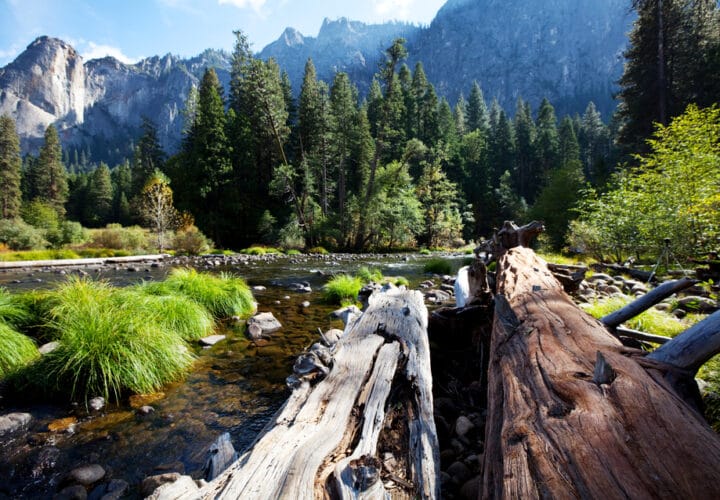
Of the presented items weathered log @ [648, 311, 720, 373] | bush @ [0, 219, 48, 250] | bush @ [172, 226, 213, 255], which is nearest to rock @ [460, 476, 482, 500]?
weathered log @ [648, 311, 720, 373]

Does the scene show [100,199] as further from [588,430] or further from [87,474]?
[588,430]

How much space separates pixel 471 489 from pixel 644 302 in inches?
71.3

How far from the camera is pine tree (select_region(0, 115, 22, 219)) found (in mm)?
34531

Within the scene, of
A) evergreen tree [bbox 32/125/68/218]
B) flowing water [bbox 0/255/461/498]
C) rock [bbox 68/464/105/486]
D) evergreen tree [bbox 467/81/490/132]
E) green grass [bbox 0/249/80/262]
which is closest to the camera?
rock [bbox 68/464/105/486]

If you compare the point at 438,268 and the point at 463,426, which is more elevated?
the point at 438,268

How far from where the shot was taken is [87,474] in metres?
2.33

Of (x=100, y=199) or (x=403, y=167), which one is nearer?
(x=403, y=167)

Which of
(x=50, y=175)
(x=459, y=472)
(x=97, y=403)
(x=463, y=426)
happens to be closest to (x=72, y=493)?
(x=97, y=403)

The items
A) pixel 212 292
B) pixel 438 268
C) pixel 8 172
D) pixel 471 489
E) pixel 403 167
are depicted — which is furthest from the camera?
pixel 8 172

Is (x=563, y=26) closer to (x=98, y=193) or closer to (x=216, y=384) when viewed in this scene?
(x=98, y=193)

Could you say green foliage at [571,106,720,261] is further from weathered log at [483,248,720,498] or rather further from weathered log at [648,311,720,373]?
weathered log at [483,248,720,498]

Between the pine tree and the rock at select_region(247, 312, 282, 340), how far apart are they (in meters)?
43.5

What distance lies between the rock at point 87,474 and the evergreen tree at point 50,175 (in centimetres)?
5333

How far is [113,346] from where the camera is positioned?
336cm
